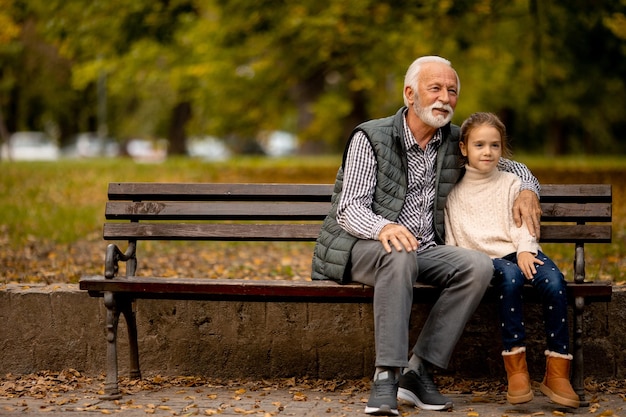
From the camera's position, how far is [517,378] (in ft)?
14.4

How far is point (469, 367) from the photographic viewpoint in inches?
205

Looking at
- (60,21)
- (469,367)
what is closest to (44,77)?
(60,21)

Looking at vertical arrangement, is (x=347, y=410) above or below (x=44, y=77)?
below

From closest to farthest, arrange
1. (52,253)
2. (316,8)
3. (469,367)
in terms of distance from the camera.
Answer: (469,367) → (52,253) → (316,8)

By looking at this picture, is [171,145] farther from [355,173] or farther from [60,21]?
[355,173]

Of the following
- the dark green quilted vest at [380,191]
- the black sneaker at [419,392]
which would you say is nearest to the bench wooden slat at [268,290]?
the dark green quilted vest at [380,191]

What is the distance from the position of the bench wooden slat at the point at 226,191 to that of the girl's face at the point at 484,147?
0.87 m

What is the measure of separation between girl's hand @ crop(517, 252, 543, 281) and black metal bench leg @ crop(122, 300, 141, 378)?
200cm

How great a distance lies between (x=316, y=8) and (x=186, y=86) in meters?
12.1

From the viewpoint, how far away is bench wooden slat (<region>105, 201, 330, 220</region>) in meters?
5.26

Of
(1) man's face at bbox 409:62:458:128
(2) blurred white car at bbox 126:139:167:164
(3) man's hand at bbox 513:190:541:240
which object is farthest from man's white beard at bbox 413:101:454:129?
(2) blurred white car at bbox 126:139:167:164

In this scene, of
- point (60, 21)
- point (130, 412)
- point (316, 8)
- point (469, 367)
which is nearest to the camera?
point (130, 412)

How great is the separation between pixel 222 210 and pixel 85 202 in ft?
23.6

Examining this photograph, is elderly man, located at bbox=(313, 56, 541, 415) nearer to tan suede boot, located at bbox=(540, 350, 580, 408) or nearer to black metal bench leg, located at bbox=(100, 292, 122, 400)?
tan suede boot, located at bbox=(540, 350, 580, 408)
